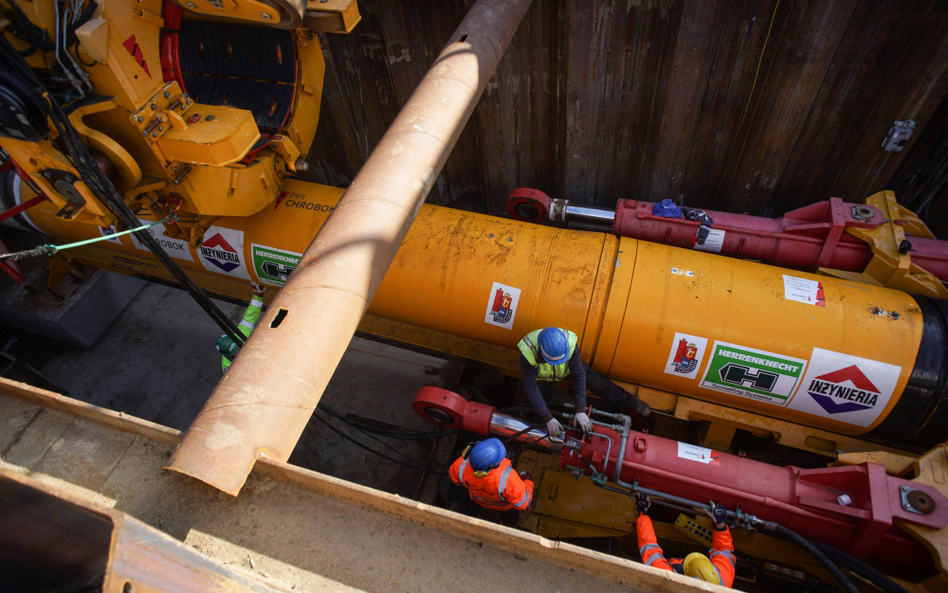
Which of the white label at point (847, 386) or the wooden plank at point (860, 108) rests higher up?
the wooden plank at point (860, 108)

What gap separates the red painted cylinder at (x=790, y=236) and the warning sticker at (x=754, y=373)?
103 centimetres

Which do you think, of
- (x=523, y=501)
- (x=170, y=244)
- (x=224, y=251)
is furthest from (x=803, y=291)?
(x=170, y=244)

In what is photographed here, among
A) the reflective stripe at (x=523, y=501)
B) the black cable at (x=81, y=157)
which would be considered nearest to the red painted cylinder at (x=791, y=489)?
the reflective stripe at (x=523, y=501)

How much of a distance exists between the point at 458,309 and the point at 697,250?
1.96m

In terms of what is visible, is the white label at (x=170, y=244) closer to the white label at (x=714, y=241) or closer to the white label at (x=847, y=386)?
the white label at (x=714, y=241)

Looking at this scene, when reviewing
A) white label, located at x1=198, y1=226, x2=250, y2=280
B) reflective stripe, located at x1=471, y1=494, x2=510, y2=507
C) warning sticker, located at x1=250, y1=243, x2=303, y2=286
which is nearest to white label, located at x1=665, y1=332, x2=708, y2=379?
reflective stripe, located at x1=471, y1=494, x2=510, y2=507

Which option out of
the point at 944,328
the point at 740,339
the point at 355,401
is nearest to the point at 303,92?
the point at 355,401

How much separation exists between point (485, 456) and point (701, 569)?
131 centimetres

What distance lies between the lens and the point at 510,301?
3.76 meters

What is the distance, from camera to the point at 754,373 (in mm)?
3432

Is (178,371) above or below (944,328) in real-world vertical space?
below

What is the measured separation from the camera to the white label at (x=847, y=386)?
326 centimetres

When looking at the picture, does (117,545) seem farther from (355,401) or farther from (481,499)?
(355,401)

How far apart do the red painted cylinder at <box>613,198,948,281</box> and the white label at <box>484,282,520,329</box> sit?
1.18 metres
